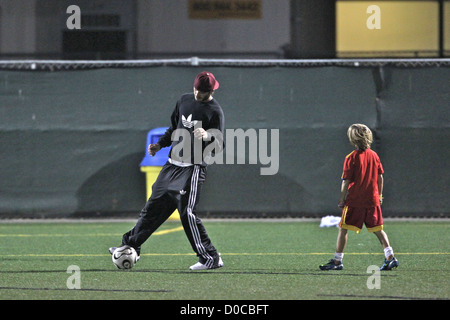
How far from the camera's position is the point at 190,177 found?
781cm

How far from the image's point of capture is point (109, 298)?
612 cm

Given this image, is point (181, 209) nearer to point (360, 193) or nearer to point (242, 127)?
point (360, 193)

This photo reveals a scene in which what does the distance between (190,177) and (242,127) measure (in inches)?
198

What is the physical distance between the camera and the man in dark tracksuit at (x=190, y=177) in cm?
773

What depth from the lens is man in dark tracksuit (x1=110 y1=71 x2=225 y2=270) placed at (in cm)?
773

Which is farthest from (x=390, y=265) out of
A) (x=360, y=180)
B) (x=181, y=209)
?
(x=181, y=209)

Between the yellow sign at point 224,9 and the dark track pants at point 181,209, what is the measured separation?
16967mm

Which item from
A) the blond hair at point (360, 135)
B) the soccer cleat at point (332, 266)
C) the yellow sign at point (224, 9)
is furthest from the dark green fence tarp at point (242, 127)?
the yellow sign at point (224, 9)

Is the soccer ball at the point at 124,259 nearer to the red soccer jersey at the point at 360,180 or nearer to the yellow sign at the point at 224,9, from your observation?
the red soccer jersey at the point at 360,180

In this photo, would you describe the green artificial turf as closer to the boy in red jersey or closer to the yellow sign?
the boy in red jersey

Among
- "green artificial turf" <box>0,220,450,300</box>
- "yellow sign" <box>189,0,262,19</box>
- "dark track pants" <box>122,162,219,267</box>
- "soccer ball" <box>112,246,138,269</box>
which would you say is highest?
"yellow sign" <box>189,0,262,19</box>

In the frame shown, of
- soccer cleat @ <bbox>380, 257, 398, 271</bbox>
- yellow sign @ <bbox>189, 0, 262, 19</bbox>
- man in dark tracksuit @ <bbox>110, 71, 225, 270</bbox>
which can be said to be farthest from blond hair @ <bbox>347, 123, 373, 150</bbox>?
yellow sign @ <bbox>189, 0, 262, 19</bbox>
